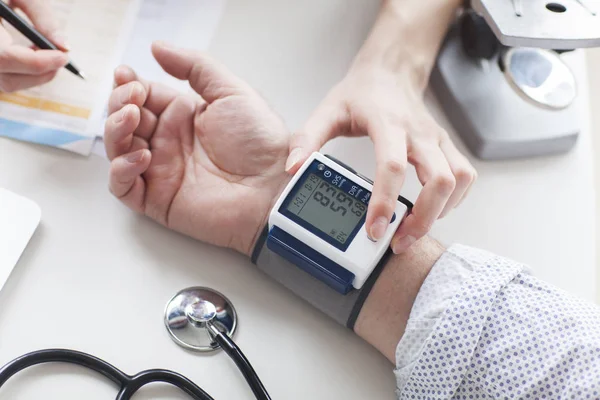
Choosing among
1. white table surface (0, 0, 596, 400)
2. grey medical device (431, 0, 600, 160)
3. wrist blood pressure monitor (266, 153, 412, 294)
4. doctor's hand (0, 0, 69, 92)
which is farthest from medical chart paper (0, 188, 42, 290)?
Result: grey medical device (431, 0, 600, 160)

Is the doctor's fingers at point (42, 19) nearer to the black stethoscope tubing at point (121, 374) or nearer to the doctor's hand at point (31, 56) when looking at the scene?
the doctor's hand at point (31, 56)

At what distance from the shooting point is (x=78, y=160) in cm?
74

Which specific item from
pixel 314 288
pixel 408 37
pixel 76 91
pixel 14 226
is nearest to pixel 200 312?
pixel 314 288

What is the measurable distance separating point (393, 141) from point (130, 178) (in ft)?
0.95

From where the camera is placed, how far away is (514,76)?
0.82 m

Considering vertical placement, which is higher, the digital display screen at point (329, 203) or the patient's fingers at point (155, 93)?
the digital display screen at point (329, 203)

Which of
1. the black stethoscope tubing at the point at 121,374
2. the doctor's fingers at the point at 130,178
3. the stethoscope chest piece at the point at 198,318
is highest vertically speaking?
the doctor's fingers at the point at 130,178

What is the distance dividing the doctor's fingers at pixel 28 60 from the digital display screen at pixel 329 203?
12.9 inches

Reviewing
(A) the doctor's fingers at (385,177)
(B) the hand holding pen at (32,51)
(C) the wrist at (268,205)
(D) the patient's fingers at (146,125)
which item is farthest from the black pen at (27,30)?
(A) the doctor's fingers at (385,177)

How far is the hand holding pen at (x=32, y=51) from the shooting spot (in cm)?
71

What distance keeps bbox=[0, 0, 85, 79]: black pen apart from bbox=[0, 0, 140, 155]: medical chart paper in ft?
0.14

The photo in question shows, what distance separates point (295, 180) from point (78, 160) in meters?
0.28

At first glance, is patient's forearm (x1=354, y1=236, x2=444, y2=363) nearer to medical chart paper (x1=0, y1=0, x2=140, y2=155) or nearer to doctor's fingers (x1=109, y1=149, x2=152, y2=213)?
doctor's fingers (x1=109, y1=149, x2=152, y2=213)

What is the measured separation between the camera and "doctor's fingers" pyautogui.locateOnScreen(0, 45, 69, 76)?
0.71 metres
